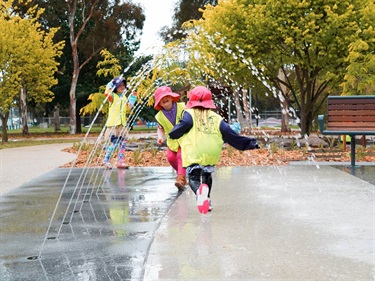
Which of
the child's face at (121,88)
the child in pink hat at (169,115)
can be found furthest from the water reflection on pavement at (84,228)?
the child's face at (121,88)

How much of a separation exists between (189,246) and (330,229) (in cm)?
143

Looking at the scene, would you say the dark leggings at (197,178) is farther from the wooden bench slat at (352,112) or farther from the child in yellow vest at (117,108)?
the wooden bench slat at (352,112)

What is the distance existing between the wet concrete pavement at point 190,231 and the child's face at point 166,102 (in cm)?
117

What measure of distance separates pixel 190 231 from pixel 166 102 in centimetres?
267

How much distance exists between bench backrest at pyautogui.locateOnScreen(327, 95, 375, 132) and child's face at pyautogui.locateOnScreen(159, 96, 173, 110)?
465 centimetres

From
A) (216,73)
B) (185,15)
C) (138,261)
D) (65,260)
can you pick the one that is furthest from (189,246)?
(185,15)

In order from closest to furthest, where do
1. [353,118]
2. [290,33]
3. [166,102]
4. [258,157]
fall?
[166,102], [353,118], [258,157], [290,33]

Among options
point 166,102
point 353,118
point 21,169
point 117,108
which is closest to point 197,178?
point 166,102

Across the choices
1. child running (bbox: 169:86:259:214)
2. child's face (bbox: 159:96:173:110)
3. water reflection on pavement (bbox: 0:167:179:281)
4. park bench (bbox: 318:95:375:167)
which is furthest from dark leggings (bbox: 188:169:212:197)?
park bench (bbox: 318:95:375:167)

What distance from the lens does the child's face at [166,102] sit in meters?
7.54

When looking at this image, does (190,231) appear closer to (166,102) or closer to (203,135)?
(203,135)

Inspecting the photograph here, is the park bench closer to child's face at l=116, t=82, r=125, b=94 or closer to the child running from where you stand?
child's face at l=116, t=82, r=125, b=94

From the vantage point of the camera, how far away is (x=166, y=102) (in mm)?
7594

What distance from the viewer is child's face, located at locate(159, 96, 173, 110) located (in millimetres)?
7539
